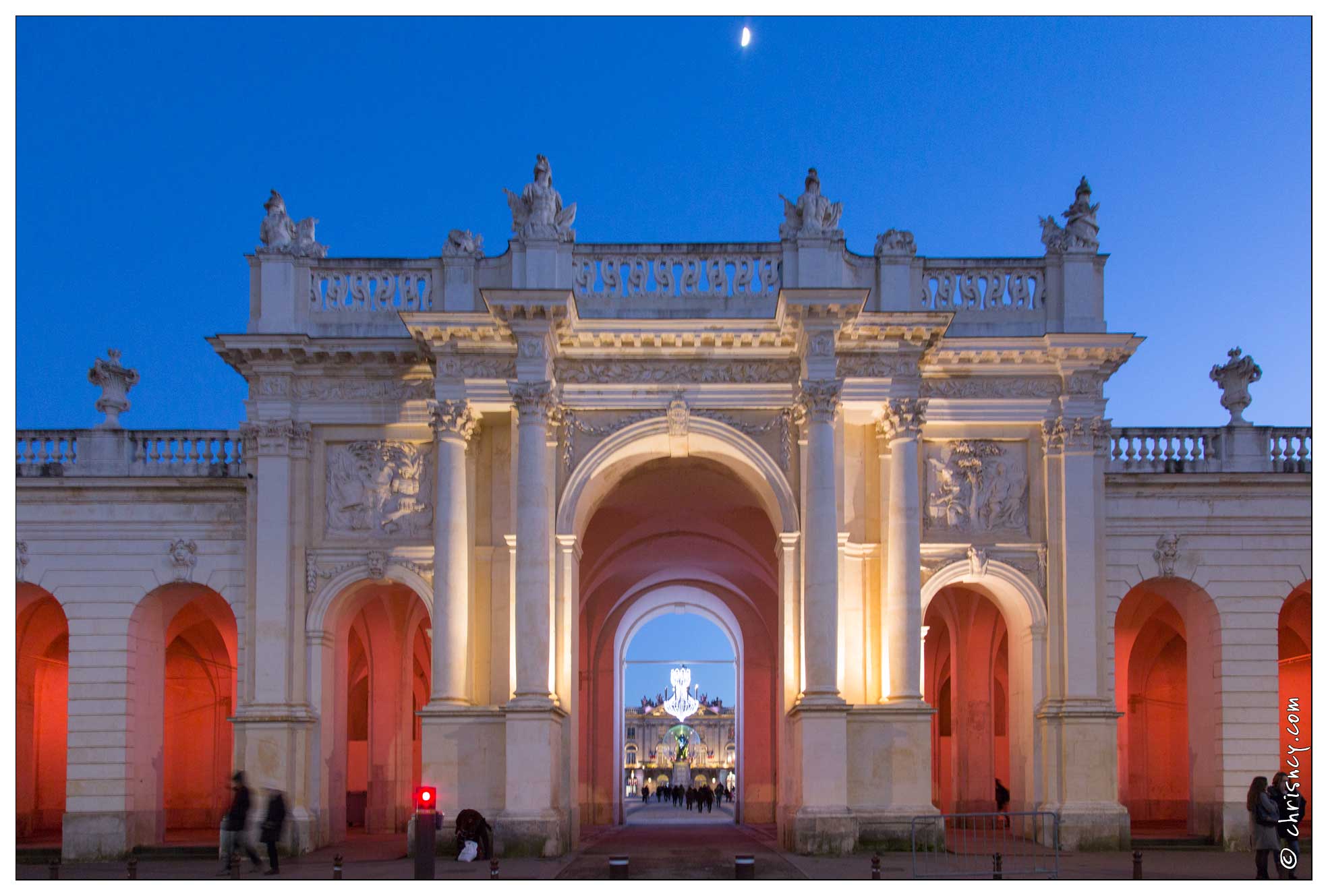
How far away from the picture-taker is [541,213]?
26422mm

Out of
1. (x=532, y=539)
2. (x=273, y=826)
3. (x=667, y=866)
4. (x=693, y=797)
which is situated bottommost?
(x=693, y=797)

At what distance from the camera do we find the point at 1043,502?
89.9 ft

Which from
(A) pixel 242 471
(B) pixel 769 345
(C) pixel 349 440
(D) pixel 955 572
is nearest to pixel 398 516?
(C) pixel 349 440

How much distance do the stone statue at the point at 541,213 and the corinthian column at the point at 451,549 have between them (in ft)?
11.0

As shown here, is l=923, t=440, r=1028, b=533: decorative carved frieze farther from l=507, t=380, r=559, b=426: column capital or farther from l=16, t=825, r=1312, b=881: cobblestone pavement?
l=507, t=380, r=559, b=426: column capital

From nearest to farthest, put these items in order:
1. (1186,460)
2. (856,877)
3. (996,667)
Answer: (856,877) < (1186,460) < (996,667)

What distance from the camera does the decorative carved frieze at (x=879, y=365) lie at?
86.7ft

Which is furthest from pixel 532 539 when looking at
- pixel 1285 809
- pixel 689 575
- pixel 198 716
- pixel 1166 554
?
pixel 689 575

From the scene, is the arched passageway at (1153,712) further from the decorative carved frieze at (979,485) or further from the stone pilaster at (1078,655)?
the decorative carved frieze at (979,485)

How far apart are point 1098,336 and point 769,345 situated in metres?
6.03

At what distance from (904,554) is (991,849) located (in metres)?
5.27

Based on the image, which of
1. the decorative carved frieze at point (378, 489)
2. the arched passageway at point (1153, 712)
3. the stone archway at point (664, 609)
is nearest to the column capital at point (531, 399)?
the decorative carved frieze at point (378, 489)

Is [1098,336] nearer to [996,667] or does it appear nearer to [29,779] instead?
[996,667]

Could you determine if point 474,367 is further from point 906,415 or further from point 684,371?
point 906,415
